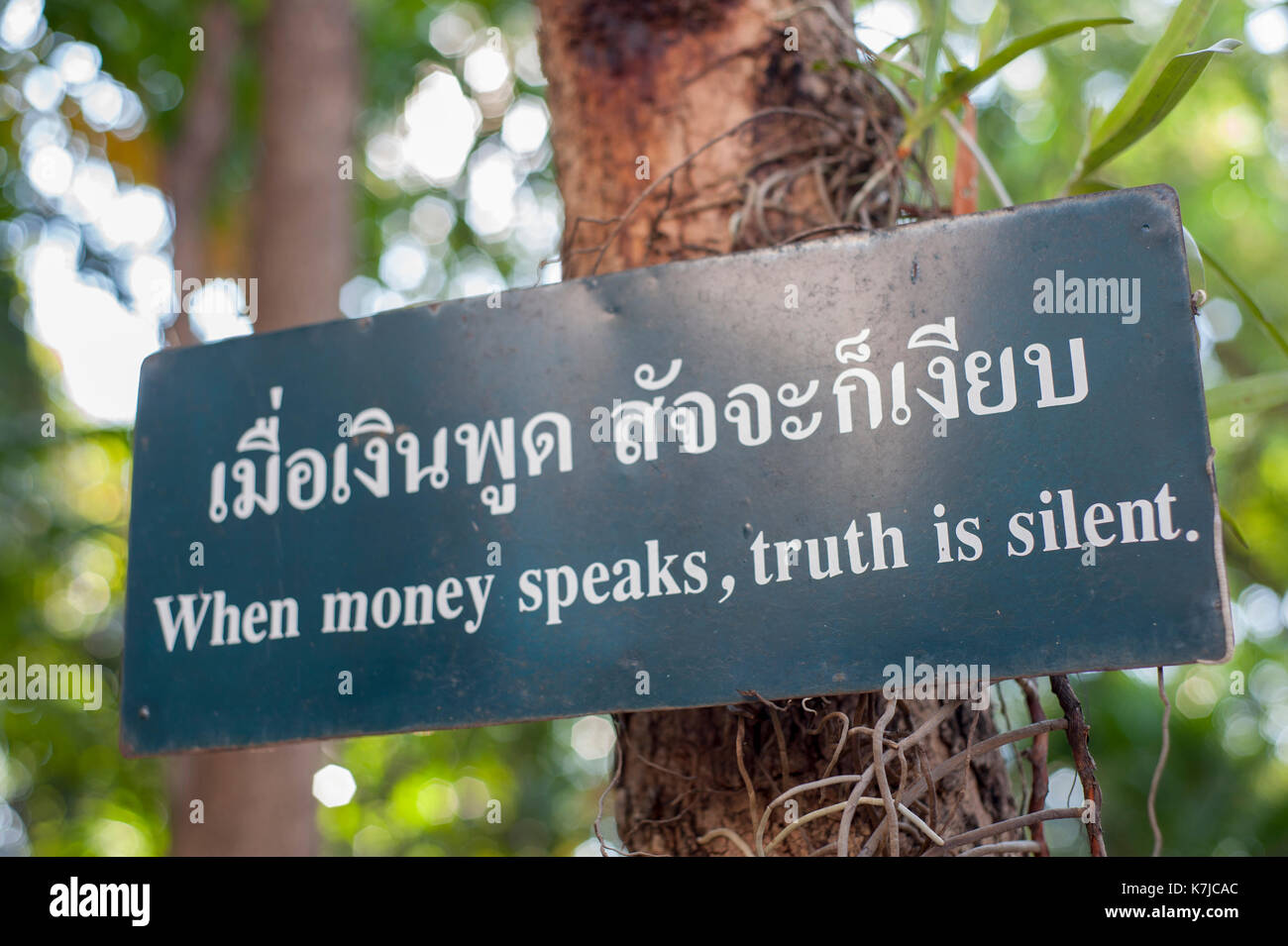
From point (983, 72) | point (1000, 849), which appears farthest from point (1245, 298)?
point (1000, 849)

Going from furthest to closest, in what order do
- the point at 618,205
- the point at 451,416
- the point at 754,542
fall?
the point at 618,205 → the point at 451,416 → the point at 754,542

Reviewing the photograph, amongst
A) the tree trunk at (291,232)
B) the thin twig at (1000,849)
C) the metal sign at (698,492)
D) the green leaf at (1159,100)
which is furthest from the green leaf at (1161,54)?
the tree trunk at (291,232)

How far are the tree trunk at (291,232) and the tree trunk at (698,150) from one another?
2761 millimetres

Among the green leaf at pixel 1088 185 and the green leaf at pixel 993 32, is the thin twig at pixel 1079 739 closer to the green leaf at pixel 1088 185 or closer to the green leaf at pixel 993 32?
the green leaf at pixel 1088 185

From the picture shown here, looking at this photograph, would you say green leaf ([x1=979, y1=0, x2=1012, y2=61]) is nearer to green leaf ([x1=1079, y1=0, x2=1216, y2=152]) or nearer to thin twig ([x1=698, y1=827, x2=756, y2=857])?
green leaf ([x1=1079, y1=0, x2=1216, y2=152])

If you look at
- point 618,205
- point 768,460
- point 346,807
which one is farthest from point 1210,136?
point 346,807

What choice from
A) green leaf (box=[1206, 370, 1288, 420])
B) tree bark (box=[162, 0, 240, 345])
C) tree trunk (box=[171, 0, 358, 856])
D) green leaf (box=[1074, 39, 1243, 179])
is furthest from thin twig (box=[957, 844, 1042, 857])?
tree bark (box=[162, 0, 240, 345])

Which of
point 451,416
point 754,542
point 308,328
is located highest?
point 308,328

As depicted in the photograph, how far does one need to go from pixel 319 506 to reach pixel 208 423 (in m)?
0.24

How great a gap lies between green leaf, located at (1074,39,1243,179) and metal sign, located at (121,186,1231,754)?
0.27 meters

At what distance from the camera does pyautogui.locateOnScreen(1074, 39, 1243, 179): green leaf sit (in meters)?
1.35

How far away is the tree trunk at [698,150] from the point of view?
4.91ft

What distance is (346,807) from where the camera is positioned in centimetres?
1009
